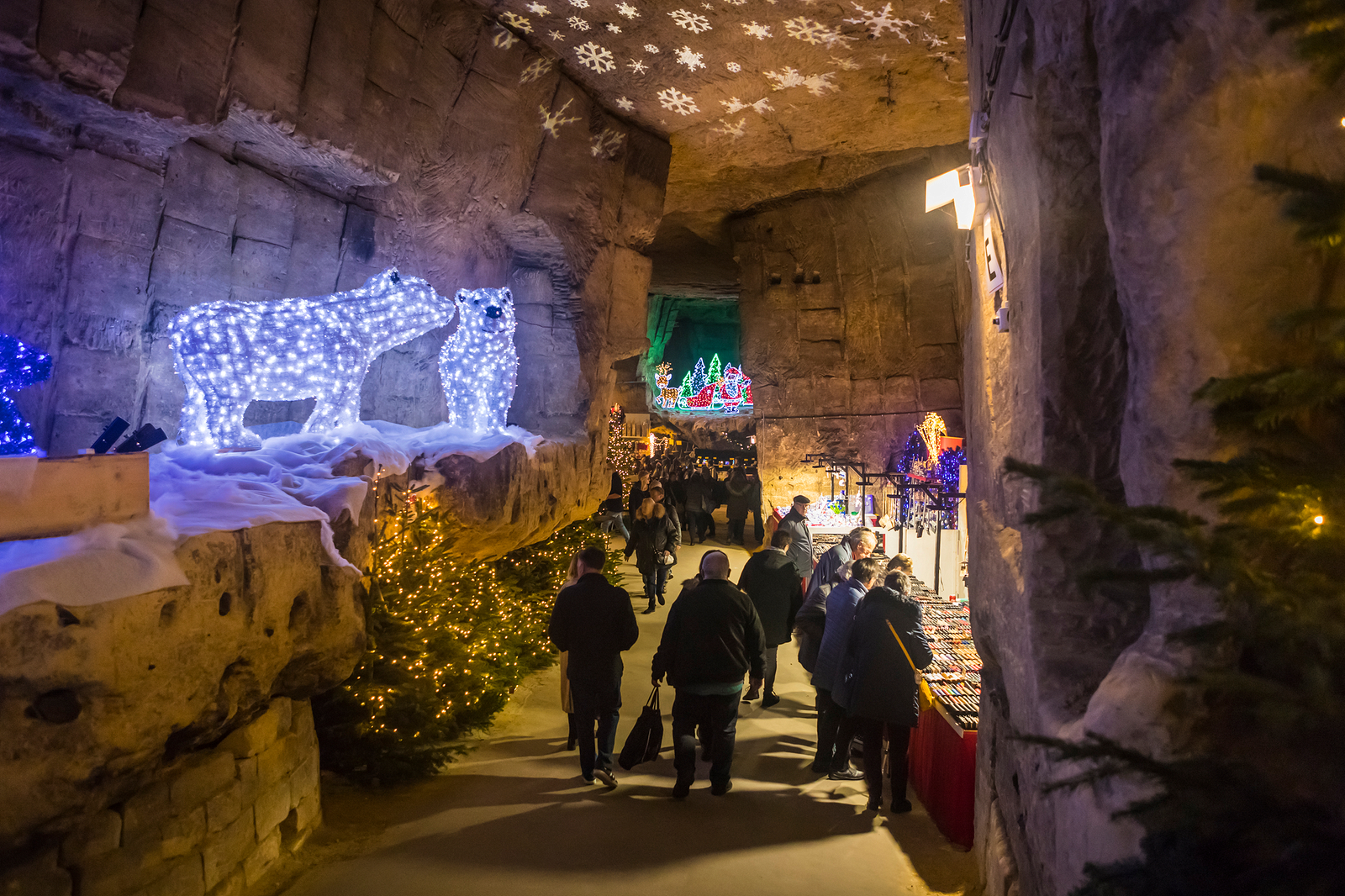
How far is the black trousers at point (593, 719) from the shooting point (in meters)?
4.30

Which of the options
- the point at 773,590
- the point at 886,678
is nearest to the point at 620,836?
the point at 886,678

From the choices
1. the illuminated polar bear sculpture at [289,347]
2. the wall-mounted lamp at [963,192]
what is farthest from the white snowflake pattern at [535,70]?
the wall-mounted lamp at [963,192]

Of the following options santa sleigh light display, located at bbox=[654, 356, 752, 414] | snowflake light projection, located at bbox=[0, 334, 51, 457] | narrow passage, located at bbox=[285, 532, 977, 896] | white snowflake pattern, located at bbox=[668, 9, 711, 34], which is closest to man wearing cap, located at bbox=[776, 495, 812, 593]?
narrow passage, located at bbox=[285, 532, 977, 896]

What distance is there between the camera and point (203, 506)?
3178 millimetres

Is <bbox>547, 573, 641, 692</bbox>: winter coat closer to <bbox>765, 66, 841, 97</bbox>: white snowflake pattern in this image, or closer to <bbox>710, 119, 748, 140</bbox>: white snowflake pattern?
<bbox>765, 66, 841, 97</bbox>: white snowflake pattern

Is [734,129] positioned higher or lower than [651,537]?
higher

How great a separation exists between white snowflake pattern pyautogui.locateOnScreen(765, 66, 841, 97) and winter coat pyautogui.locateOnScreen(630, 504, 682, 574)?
472cm

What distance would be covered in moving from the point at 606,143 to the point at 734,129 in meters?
1.64

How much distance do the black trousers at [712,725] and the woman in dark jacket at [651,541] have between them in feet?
12.9

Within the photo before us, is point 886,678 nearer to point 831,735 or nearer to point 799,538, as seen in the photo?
point 831,735

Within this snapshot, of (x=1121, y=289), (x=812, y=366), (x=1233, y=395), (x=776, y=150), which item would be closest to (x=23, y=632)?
(x=1233, y=395)

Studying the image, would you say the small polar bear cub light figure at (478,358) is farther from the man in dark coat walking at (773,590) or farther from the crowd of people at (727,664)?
the man in dark coat walking at (773,590)

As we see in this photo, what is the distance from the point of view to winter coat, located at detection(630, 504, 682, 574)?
27.0 feet

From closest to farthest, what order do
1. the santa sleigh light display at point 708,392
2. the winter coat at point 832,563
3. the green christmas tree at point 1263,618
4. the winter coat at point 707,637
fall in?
1. the green christmas tree at point 1263,618
2. the winter coat at point 707,637
3. the winter coat at point 832,563
4. the santa sleigh light display at point 708,392
